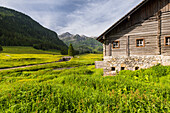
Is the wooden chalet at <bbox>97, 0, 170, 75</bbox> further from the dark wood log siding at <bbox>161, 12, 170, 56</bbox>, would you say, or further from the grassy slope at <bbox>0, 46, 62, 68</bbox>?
the grassy slope at <bbox>0, 46, 62, 68</bbox>

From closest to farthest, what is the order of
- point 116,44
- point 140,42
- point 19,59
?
point 140,42 < point 116,44 < point 19,59

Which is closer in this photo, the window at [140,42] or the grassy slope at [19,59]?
the window at [140,42]

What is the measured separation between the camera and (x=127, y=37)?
40.9 feet

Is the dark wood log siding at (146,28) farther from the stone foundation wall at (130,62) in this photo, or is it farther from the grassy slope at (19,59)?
the grassy slope at (19,59)

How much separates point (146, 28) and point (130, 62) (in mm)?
5531

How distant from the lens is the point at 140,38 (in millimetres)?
11797

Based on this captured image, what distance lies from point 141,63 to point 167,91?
8118mm

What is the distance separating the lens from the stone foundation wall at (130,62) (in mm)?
10942

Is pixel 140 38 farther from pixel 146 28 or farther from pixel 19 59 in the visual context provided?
pixel 19 59

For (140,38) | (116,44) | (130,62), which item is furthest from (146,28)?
(130,62)

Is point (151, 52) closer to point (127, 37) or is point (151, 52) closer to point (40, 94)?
point (127, 37)

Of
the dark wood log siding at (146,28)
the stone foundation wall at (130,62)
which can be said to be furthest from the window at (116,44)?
the stone foundation wall at (130,62)

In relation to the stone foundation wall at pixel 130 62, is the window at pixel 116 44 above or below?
above

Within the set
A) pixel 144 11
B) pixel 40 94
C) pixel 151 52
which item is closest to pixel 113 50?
pixel 151 52
